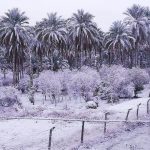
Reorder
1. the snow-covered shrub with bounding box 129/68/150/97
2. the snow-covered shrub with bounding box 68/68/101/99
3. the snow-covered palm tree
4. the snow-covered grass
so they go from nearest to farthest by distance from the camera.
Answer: the snow-covered grass < the snow-covered shrub with bounding box 68/68/101/99 < the snow-covered shrub with bounding box 129/68/150/97 < the snow-covered palm tree

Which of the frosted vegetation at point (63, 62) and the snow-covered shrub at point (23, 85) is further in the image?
the snow-covered shrub at point (23, 85)

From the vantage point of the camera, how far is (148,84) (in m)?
59.0

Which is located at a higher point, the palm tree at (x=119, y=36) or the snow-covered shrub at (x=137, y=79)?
the palm tree at (x=119, y=36)

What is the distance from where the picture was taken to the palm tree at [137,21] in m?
64.3

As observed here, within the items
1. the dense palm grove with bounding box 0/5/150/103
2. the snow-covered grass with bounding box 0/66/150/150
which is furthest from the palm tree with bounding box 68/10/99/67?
the snow-covered grass with bounding box 0/66/150/150

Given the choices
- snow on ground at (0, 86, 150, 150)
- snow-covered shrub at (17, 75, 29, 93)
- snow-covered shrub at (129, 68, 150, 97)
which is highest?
snow-covered shrub at (129, 68, 150, 97)

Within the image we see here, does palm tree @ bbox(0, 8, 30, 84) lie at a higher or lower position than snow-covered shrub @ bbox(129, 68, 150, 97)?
higher

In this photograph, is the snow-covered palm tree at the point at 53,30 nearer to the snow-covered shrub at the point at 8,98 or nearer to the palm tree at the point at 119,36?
the palm tree at the point at 119,36

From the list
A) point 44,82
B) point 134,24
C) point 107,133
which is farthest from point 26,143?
point 134,24

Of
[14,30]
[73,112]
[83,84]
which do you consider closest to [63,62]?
[14,30]

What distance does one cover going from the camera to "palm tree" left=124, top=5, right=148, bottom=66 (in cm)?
6426

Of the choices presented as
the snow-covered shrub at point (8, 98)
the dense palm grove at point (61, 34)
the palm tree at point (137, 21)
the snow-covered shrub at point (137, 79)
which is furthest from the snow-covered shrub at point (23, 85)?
the palm tree at point (137, 21)

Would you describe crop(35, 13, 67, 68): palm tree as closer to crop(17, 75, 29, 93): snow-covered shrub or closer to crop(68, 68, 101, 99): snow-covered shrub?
crop(17, 75, 29, 93): snow-covered shrub

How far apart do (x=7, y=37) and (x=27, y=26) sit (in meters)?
3.35
